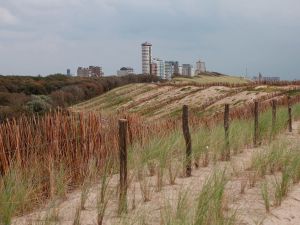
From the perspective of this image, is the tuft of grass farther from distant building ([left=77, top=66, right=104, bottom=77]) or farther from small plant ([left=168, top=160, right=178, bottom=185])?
distant building ([left=77, top=66, right=104, bottom=77])

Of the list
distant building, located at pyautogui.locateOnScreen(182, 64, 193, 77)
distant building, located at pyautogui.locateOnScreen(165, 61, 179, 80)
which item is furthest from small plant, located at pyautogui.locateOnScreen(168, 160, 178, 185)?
distant building, located at pyautogui.locateOnScreen(182, 64, 193, 77)

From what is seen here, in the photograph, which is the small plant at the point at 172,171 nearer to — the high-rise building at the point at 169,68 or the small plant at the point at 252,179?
the small plant at the point at 252,179

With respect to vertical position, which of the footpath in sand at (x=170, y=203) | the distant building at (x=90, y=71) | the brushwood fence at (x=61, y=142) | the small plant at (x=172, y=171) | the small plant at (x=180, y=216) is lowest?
the footpath in sand at (x=170, y=203)

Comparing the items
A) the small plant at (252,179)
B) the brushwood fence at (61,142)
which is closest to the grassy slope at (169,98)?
the brushwood fence at (61,142)

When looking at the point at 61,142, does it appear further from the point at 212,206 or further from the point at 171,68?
the point at 171,68

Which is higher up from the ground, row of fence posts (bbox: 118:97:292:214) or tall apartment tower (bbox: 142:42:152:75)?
tall apartment tower (bbox: 142:42:152:75)

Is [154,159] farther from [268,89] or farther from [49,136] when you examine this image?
[268,89]

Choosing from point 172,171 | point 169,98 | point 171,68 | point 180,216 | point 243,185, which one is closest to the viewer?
point 180,216

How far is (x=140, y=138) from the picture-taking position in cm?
878

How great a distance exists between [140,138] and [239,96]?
26.2 metres

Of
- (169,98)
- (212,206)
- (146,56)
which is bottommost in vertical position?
(212,206)

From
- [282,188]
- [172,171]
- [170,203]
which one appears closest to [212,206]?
[170,203]

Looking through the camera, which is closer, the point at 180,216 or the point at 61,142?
the point at 180,216

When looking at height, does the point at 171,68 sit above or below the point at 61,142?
above
